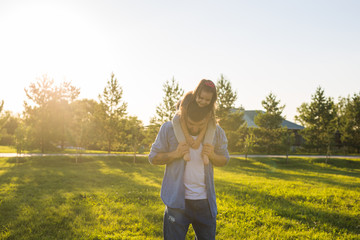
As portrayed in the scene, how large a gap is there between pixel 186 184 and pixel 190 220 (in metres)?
0.41

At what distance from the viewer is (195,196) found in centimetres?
288

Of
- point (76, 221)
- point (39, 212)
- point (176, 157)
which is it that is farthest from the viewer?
point (39, 212)

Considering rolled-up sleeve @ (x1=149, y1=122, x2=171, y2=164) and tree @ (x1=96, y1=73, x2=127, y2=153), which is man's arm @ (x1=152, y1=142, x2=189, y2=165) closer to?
rolled-up sleeve @ (x1=149, y1=122, x2=171, y2=164)

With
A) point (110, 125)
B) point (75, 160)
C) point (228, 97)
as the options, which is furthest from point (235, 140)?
point (75, 160)

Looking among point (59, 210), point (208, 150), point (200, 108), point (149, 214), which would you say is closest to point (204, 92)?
point (200, 108)

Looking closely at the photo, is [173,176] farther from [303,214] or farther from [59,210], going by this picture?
[303,214]

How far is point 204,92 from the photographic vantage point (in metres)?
2.94

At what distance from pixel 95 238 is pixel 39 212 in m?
2.74

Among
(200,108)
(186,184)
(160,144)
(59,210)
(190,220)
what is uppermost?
(200,108)

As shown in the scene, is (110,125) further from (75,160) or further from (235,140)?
(235,140)

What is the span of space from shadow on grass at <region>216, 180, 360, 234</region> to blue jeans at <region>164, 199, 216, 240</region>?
15.0ft

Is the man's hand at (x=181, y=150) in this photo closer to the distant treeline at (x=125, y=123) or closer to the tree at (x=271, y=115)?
the distant treeline at (x=125, y=123)

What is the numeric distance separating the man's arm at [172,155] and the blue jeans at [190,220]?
0.52 metres

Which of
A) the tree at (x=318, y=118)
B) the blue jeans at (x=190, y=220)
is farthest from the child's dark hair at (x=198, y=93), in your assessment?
the tree at (x=318, y=118)
